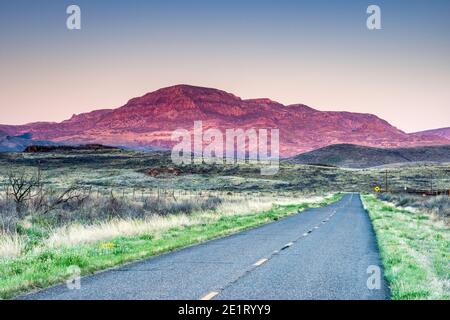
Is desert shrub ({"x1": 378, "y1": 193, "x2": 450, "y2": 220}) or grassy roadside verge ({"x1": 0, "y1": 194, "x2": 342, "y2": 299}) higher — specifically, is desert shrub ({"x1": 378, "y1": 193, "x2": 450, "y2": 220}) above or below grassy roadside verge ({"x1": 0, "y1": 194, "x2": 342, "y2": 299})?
below

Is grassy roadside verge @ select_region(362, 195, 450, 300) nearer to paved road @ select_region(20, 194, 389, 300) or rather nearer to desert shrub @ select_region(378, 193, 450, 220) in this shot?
paved road @ select_region(20, 194, 389, 300)

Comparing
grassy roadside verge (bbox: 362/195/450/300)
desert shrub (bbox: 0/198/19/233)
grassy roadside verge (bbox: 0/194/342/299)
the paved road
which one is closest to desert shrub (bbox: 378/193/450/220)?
grassy roadside verge (bbox: 362/195/450/300)

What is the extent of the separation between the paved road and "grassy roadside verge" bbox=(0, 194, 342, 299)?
494 millimetres

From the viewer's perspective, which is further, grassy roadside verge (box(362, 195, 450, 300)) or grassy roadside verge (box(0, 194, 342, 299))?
grassy roadside verge (box(0, 194, 342, 299))

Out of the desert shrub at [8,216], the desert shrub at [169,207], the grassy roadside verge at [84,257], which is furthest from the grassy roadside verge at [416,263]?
the desert shrub at [169,207]

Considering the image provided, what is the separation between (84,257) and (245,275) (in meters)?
4.32

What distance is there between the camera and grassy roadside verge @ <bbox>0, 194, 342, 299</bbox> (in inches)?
381

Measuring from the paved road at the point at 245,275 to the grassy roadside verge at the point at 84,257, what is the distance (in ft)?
1.62

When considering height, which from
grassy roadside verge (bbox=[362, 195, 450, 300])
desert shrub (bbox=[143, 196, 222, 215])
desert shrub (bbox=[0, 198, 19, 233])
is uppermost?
desert shrub (bbox=[0, 198, 19, 233])

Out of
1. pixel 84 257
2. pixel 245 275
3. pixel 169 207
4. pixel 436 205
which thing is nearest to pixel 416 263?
pixel 245 275

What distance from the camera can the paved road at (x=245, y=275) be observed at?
881 centimetres

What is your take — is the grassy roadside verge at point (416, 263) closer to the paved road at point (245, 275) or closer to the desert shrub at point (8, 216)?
the paved road at point (245, 275)
